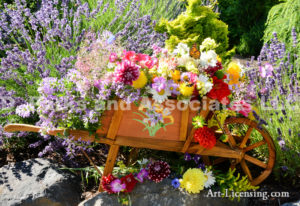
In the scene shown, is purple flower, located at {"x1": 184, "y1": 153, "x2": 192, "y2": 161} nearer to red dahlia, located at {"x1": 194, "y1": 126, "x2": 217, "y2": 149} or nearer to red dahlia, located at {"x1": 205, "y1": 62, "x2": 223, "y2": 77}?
red dahlia, located at {"x1": 194, "y1": 126, "x2": 217, "y2": 149}

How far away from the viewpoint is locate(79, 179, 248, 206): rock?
2.18 meters

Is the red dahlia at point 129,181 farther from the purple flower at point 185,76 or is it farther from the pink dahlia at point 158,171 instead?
the purple flower at point 185,76

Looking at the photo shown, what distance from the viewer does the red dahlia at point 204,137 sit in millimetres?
2059

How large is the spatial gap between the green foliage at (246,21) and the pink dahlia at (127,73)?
3.36 metres

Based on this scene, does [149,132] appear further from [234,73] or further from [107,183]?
[234,73]

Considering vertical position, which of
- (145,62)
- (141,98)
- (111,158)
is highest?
(145,62)

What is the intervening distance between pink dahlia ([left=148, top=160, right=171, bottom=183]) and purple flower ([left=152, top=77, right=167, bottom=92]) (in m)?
0.65

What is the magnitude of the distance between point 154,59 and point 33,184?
1.26 metres

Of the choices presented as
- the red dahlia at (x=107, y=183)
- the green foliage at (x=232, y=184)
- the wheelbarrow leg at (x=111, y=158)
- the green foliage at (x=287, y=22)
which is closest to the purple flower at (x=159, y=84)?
the wheelbarrow leg at (x=111, y=158)

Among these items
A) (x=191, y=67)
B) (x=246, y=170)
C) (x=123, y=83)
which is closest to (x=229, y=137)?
(x=246, y=170)

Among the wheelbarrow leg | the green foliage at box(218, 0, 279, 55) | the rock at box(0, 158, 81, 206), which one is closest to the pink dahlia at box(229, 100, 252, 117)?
the wheelbarrow leg

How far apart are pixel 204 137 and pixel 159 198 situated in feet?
1.77

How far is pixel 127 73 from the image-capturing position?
1.84 m

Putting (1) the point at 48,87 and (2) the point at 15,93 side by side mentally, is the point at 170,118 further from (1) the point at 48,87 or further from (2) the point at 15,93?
(2) the point at 15,93
